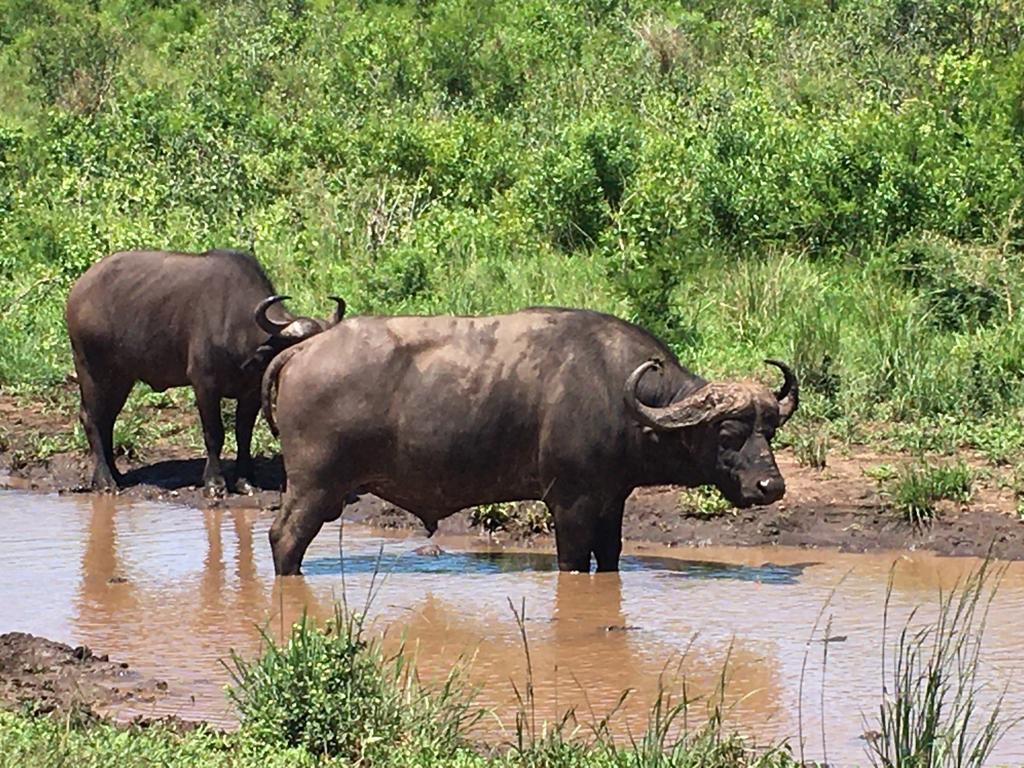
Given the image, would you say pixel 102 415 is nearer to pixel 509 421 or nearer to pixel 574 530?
pixel 509 421

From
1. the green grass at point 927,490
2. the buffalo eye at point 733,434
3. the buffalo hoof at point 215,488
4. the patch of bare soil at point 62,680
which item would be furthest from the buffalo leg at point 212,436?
the green grass at point 927,490

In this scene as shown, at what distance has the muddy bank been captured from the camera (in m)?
9.66

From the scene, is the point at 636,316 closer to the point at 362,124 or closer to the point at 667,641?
the point at 667,641

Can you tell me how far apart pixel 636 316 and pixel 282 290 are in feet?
10.4

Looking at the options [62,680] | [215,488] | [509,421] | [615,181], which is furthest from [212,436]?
[62,680]

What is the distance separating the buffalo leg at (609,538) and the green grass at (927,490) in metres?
1.53

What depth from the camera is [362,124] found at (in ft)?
58.6

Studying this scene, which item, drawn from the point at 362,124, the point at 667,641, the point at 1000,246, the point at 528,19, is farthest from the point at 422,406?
the point at 528,19

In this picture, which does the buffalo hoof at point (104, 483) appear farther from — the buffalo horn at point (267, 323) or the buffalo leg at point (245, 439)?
the buffalo horn at point (267, 323)

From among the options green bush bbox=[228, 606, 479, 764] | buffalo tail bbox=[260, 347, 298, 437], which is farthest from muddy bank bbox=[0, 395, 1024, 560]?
green bush bbox=[228, 606, 479, 764]

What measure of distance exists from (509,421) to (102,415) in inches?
150

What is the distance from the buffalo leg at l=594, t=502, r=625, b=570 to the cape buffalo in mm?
2636

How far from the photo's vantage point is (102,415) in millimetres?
11961

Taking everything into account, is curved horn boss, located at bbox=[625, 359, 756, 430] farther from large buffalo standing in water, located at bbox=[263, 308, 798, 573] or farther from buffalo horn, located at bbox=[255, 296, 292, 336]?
buffalo horn, located at bbox=[255, 296, 292, 336]
